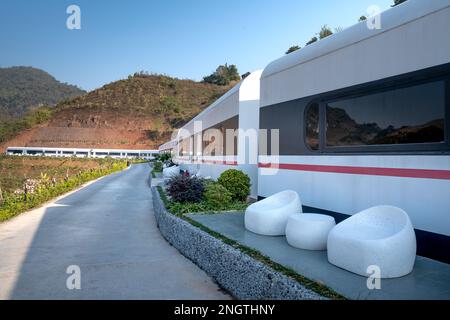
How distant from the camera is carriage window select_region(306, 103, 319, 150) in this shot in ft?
18.7

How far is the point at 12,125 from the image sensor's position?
73625 mm

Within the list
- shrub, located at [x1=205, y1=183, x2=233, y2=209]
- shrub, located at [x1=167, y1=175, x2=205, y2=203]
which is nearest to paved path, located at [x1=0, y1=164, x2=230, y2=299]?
shrub, located at [x1=167, y1=175, x2=205, y2=203]

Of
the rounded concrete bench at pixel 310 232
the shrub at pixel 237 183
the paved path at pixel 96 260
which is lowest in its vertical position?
the paved path at pixel 96 260

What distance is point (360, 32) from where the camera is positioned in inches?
188

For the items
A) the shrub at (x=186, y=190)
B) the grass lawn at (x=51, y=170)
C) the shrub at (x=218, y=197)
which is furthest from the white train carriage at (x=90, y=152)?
the shrub at (x=218, y=197)

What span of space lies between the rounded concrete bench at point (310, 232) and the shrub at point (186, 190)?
3950mm

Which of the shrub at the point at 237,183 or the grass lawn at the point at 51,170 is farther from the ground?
the shrub at the point at 237,183

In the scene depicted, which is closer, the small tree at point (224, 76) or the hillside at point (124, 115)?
the hillside at point (124, 115)

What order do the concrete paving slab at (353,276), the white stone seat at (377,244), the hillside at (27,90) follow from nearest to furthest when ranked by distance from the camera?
the concrete paving slab at (353,276) < the white stone seat at (377,244) < the hillside at (27,90)

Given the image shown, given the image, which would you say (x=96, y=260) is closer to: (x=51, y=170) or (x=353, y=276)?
(x=353, y=276)

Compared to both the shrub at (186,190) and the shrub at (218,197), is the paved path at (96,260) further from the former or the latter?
the shrub at (218,197)

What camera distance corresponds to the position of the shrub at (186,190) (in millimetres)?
8141

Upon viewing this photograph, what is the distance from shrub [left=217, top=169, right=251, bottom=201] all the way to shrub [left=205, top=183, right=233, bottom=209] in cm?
42

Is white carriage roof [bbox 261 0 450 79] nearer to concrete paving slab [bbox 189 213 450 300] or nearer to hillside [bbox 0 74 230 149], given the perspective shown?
concrete paving slab [bbox 189 213 450 300]
